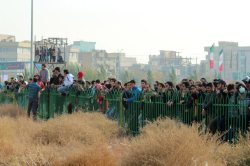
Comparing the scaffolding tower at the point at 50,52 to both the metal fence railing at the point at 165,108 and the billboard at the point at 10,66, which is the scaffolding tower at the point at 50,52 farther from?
the billboard at the point at 10,66

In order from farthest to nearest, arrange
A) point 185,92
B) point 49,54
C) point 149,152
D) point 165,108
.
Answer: point 49,54 < point 165,108 < point 185,92 < point 149,152

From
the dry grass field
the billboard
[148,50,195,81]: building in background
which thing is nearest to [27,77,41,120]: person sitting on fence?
the dry grass field

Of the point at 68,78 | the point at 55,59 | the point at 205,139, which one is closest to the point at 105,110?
the point at 68,78

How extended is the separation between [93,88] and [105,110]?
115 centimetres

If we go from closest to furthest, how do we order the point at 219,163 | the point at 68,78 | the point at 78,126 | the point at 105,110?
the point at 219,163 < the point at 78,126 < the point at 105,110 < the point at 68,78

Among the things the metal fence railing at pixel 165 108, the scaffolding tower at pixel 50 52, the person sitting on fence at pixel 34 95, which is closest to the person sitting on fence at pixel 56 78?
the metal fence railing at pixel 165 108

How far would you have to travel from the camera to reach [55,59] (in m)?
33.8

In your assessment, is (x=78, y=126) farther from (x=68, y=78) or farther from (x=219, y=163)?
(x=68, y=78)

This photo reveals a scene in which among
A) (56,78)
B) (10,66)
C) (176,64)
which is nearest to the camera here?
(56,78)

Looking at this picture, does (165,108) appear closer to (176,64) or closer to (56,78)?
(56,78)

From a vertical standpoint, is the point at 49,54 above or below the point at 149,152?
above

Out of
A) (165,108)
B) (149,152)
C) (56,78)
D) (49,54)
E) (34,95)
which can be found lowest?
(149,152)

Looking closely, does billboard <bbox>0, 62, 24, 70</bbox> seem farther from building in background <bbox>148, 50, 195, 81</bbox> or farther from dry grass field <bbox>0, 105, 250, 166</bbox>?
dry grass field <bbox>0, 105, 250, 166</bbox>

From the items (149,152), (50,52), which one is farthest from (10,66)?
(149,152)
